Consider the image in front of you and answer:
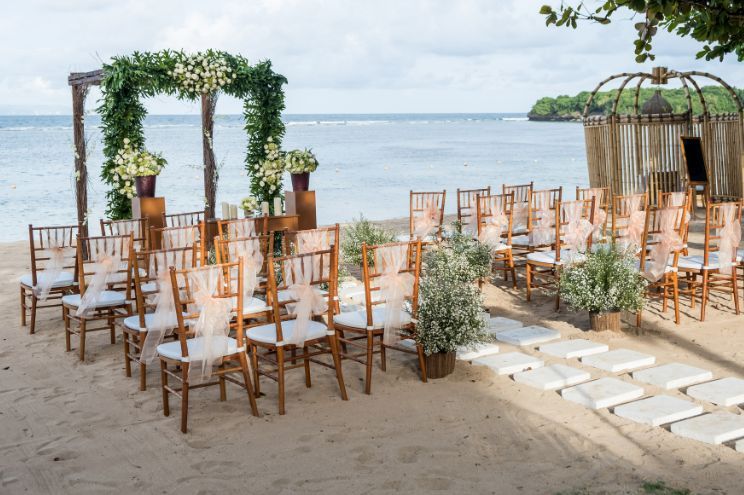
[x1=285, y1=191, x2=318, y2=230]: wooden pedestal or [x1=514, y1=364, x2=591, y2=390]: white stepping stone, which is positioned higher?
[x1=285, y1=191, x2=318, y2=230]: wooden pedestal

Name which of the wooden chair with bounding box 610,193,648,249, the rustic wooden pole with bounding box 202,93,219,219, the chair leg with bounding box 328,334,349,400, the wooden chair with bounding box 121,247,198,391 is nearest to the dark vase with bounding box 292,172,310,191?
the rustic wooden pole with bounding box 202,93,219,219

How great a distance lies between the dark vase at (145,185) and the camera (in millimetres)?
8977

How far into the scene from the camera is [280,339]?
16.0 feet

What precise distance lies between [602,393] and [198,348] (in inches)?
95.9

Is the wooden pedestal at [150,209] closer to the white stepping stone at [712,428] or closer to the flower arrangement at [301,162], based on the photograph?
the flower arrangement at [301,162]

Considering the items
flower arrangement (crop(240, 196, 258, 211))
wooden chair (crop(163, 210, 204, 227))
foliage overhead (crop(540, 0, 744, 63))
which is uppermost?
foliage overhead (crop(540, 0, 744, 63))

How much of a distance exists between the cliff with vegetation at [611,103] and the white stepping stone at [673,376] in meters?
17.8

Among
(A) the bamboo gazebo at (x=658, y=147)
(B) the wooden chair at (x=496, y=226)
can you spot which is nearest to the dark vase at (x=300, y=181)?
(B) the wooden chair at (x=496, y=226)

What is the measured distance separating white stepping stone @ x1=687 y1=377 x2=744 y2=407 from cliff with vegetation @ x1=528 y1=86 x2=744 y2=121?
17992 mm

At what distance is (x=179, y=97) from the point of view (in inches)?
381

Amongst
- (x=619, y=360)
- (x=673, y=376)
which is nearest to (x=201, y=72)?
(x=619, y=360)

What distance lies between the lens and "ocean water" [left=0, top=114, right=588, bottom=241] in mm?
21828

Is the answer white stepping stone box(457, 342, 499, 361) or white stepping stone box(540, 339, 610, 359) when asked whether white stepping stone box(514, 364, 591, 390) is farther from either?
white stepping stone box(457, 342, 499, 361)

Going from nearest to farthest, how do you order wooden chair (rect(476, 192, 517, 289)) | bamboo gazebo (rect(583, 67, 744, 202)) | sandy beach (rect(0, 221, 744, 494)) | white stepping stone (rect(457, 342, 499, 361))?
sandy beach (rect(0, 221, 744, 494)) < white stepping stone (rect(457, 342, 499, 361)) < wooden chair (rect(476, 192, 517, 289)) < bamboo gazebo (rect(583, 67, 744, 202))
